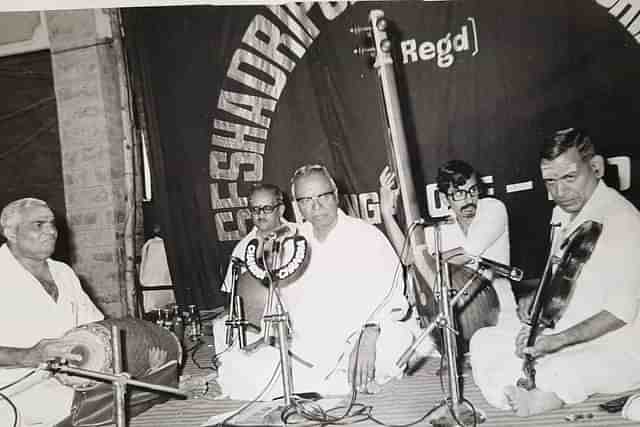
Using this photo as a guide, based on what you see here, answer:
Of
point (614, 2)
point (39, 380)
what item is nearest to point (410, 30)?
point (614, 2)

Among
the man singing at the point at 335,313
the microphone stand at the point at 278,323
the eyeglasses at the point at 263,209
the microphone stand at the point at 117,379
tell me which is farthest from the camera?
the eyeglasses at the point at 263,209

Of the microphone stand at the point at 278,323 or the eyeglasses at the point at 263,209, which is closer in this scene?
the microphone stand at the point at 278,323

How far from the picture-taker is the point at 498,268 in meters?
2.82

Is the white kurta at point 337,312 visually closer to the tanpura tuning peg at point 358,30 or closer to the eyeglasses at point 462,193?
the eyeglasses at point 462,193

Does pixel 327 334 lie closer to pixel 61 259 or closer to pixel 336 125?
pixel 336 125

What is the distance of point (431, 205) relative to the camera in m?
2.86

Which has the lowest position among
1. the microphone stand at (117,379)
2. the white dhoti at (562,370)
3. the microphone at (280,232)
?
the white dhoti at (562,370)

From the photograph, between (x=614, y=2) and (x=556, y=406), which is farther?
(x=614, y=2)

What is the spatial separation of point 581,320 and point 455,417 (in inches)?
27.6

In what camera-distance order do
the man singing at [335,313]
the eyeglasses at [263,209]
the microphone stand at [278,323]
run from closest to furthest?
the microphone stand at [278,323]
the man singing at [335,313]
the eyeglasses at [263,209]

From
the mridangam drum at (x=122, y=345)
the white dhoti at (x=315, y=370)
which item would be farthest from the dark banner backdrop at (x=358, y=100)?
the white dhoti at (x=315, y=370)

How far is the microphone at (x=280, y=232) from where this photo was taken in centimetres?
287

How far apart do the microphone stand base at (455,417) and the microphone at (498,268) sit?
60cm

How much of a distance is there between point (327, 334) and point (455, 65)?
135 centimetres
